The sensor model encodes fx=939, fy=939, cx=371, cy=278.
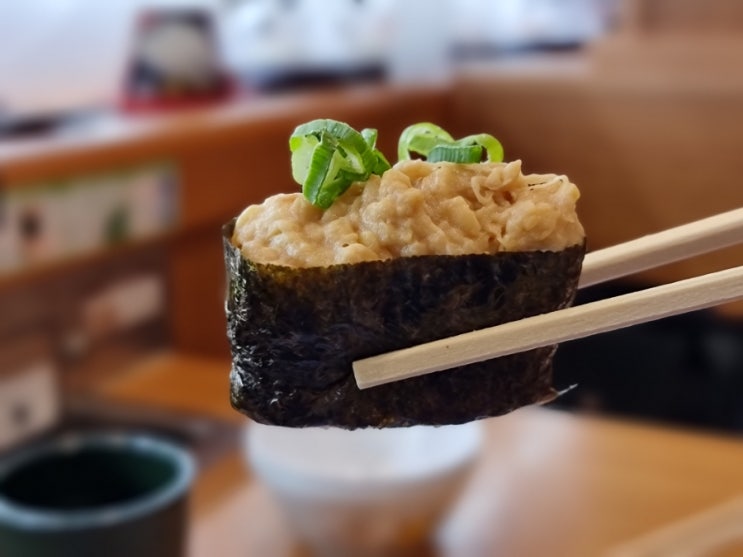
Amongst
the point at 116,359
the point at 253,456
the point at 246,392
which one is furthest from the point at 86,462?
the point at 116,359

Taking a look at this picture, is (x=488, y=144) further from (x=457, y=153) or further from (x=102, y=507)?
(x=102, y=507)

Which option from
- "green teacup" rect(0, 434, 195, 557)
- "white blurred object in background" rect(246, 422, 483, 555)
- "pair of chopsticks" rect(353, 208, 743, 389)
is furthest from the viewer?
"white blurred object in background" rect(246, 422, 483, 555)

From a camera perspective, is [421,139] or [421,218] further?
[421,139]

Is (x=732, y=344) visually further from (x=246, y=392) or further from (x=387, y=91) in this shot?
(x=246, y=392)

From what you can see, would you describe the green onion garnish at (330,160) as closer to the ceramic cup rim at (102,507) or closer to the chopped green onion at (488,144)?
the chopped green onion at (488,144)

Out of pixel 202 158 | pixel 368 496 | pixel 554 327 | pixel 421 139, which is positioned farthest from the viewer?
pixel 202 158

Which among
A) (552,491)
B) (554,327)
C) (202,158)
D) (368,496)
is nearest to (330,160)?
(554,327)

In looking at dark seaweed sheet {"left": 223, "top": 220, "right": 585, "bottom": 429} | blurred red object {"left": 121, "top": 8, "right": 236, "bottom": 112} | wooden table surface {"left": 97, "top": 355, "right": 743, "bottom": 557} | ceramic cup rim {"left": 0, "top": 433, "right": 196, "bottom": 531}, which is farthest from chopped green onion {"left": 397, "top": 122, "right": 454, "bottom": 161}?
blurred red object {"left": 121, "top": 8, "right": 236, "bottom": 112}

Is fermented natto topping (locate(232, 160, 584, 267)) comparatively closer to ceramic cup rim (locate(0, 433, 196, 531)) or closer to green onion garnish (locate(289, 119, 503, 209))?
green onion garnish (locate(289, 119, 503, 209))
